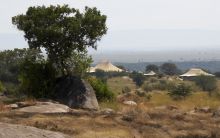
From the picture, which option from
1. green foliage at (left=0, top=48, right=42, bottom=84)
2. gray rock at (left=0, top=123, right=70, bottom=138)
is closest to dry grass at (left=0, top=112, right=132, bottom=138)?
gray rock at (left=0, top=123, right=70, bottom=138)

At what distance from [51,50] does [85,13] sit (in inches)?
121

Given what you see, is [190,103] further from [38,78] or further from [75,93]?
[38,78]

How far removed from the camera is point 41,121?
1733cm

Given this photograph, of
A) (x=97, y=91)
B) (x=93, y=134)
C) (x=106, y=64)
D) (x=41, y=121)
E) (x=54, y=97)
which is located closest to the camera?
(x=93, y=134)

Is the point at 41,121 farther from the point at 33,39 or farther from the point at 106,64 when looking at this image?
the point at 106,64

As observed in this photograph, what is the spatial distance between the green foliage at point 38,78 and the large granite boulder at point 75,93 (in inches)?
27.4

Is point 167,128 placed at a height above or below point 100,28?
below

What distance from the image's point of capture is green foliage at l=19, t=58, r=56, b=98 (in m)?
28.3

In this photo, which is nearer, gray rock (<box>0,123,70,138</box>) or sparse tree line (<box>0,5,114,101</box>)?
gray rock (<box>0,123,70,138</box>)

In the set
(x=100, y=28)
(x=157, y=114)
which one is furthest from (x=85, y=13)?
(x=157, y=114)

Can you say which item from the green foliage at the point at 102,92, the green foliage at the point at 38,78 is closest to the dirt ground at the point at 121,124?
the green foliage at the point at 38,78

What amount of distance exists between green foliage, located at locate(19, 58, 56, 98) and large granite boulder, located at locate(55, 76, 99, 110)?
2.28ft

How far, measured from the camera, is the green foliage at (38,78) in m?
28.3

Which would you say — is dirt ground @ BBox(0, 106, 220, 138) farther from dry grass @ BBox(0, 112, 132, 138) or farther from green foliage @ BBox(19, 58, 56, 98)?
green foliage @ BBox(19, 58, 56, 98)
